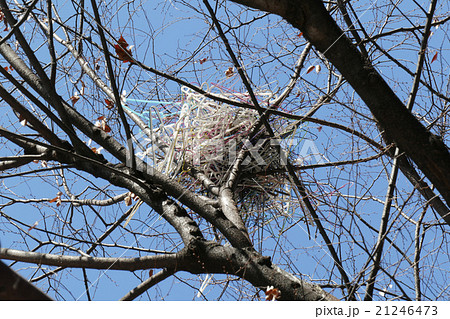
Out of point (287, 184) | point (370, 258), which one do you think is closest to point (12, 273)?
point (370, 258)

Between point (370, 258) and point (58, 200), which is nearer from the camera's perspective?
point (370, 258)

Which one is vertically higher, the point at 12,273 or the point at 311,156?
the point at 311,156

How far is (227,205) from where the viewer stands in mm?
2408

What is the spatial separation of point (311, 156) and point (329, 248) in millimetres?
727

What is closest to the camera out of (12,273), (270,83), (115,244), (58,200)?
(12,273)

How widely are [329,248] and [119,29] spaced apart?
1.44 m

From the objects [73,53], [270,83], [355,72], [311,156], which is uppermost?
[73,53]

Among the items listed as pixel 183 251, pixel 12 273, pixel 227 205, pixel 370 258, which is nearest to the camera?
pixel 12 273

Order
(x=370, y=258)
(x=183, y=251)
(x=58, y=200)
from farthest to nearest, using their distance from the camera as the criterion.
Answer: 1. (x=58, y=200)
2. (x=183, y=251)
3. (x=370, y=258)

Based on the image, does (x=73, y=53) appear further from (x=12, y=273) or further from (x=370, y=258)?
(x=12, y=273)

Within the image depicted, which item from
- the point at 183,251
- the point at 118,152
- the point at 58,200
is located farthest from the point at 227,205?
the point at 58,200

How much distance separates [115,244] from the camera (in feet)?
8.45
